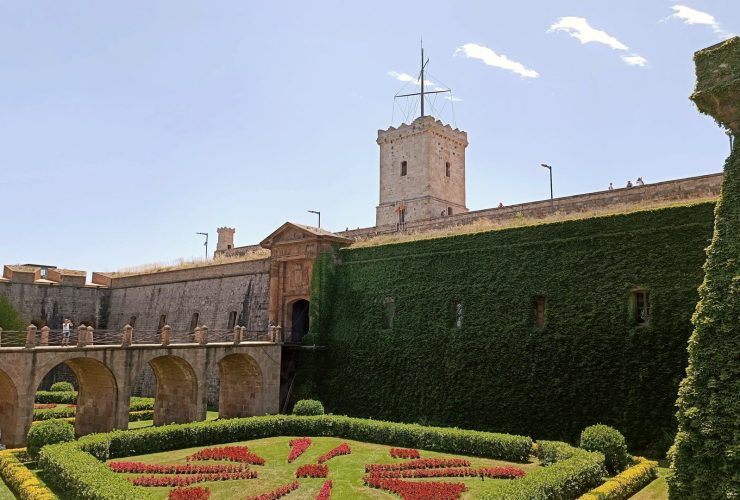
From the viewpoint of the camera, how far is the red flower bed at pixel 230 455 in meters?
17.5

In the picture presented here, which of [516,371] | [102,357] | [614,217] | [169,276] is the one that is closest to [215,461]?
[102,357]

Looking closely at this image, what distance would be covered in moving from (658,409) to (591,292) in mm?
4060

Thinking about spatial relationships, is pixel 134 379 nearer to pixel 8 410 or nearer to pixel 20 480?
pixel 8 410

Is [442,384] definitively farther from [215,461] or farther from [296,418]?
[215,461]

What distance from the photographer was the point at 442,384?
22.3 metres

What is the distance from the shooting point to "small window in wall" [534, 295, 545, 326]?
68.5ft

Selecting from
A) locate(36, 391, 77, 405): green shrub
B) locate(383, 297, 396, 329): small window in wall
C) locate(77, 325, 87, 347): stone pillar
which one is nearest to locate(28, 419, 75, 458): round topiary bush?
locate(77, 325, 87, 347): stone pillar

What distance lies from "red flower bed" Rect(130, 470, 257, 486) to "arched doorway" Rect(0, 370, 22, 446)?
6.36 m

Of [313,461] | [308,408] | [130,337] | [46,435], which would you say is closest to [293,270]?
[308,408]

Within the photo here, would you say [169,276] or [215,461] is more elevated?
[169,276]

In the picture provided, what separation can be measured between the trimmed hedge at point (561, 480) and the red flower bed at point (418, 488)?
4.94 ft

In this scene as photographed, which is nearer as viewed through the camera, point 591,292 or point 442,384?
point 591,292

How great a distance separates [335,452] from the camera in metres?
18.3

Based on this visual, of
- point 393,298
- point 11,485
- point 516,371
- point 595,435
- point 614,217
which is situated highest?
point 614,217
